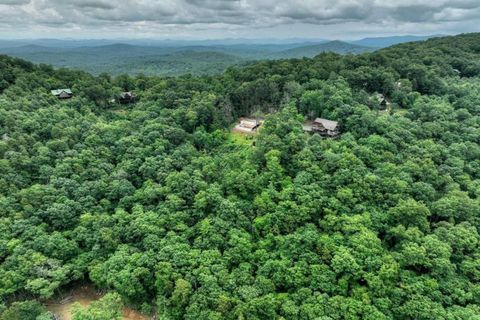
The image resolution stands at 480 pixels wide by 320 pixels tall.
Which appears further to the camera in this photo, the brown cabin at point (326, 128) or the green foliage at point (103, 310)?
the brown cabin at point (326, 128)

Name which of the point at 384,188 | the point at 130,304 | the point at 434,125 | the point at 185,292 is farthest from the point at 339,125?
the point at 130,304

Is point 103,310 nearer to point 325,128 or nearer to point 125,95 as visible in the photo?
point 325,128

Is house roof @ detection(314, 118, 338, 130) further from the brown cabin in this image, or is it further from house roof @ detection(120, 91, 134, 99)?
house roof @ detection(120, 91, 134, 99)

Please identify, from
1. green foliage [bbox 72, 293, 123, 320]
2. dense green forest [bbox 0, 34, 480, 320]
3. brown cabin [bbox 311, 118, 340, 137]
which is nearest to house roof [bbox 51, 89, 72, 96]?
dense green forest [bbox 0, 34, 480, 320]

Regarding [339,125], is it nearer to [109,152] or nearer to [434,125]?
[434,125]

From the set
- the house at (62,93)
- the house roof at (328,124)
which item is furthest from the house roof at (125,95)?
the house roof at (328,124)

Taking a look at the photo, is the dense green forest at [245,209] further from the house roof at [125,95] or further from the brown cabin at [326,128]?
the house roof at [125,95]
